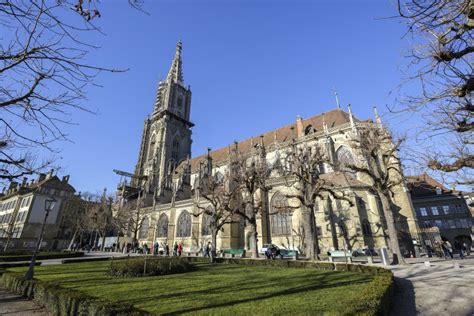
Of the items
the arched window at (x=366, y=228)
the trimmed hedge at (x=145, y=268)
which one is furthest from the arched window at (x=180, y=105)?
the trimmed hedge at (x=145, y=268)

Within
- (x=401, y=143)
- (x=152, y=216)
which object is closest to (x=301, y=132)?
(x=401, y=143)

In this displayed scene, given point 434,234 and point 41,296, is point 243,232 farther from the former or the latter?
point 41,296

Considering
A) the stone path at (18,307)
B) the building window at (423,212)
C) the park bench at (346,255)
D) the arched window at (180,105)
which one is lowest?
the stone path at (18,307)

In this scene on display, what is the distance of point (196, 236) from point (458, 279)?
88.3ft

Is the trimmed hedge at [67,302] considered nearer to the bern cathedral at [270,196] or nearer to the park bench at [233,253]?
the bern cathedral at [270,196]

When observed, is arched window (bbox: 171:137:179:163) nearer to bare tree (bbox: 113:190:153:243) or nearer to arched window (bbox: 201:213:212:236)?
bare tree (bbox: 113:190:153:243)

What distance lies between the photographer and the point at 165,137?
2030 inches

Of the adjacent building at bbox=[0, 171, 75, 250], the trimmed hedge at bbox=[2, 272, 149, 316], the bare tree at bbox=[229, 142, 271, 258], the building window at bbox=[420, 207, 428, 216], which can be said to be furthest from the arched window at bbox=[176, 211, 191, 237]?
the building window at bbox=[420, 207, 428, 216]

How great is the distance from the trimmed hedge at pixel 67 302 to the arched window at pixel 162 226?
2851 cm

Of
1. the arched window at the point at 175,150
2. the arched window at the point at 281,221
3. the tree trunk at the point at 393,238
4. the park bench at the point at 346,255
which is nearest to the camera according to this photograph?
the tree trunk at the point at 393,238

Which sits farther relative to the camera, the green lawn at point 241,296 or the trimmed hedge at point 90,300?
the green lawn at point 241,296

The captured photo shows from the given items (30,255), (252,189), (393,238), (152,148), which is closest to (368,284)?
(393,238)

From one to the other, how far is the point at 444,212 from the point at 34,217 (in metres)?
70.0

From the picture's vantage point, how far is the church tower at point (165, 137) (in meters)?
47.8
